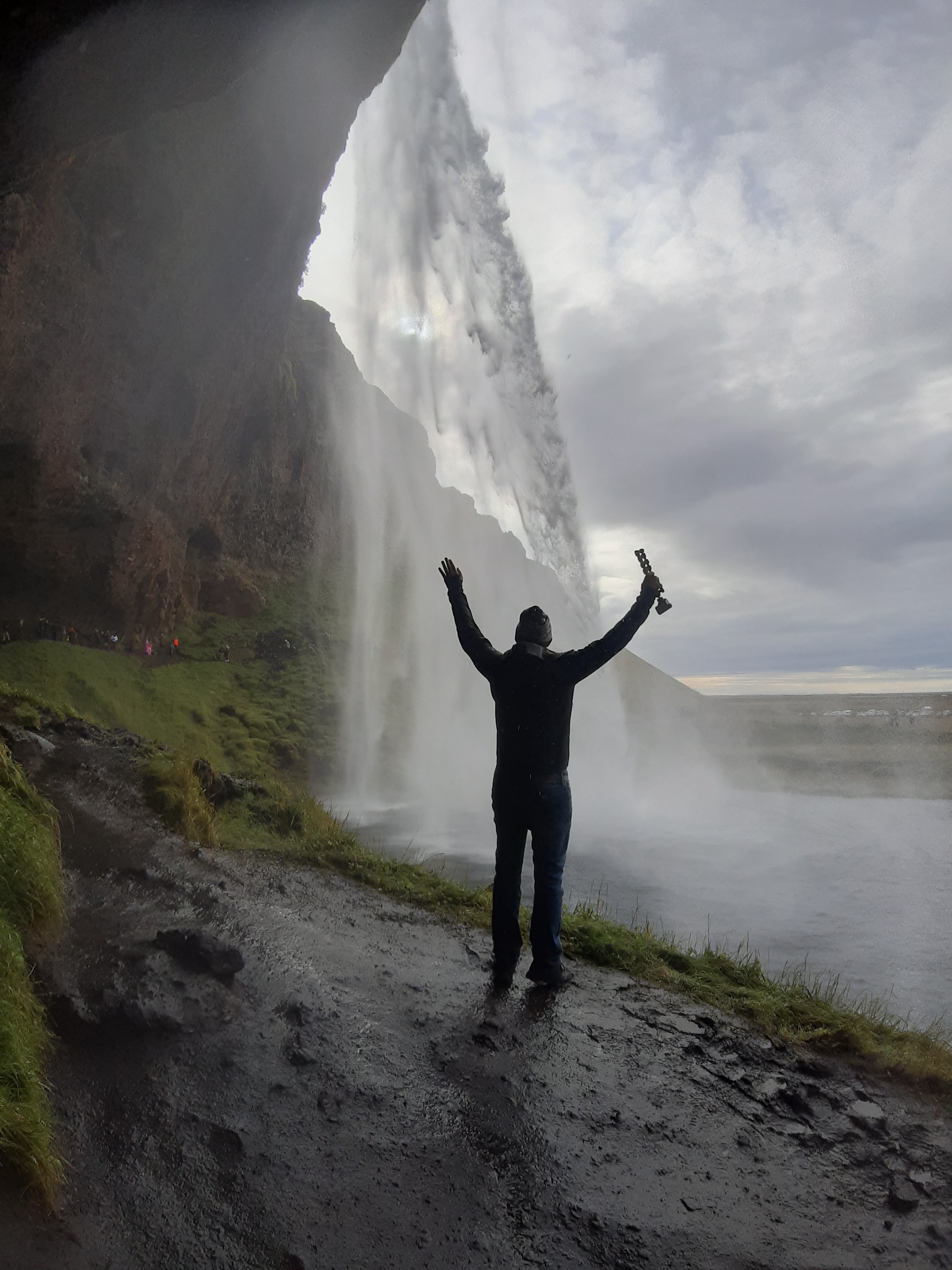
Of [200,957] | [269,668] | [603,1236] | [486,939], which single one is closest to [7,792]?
[200,957]

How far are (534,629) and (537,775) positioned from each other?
111 centimetres

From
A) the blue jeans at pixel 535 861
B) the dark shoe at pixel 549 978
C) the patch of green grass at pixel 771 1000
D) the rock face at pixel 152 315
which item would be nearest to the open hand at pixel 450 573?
the blue jeans at pixel 535 861

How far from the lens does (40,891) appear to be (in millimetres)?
4852

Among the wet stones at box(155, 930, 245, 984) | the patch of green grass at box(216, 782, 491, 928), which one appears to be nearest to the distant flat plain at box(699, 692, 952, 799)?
the patch of green grass at box(216, 782, 491, 928)

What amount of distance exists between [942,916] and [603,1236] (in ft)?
33.9

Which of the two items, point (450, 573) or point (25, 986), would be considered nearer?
point (25, 986)

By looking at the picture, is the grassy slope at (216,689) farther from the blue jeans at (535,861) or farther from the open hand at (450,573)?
the blue jeans at (535,861)

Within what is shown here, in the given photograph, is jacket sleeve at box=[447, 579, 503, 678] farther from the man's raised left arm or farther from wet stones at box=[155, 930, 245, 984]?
wet stones at box=[155, 930, 245, 984]

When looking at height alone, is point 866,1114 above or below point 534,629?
below

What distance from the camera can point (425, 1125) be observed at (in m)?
3.56

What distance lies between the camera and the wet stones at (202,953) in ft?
15.4

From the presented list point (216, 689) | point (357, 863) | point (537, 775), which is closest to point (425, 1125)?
point (537, 775)

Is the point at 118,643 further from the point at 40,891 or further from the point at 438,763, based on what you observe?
the point at 40,891

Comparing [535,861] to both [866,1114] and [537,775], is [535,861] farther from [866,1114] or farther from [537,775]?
[866,1114]
